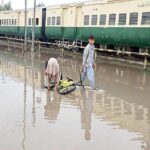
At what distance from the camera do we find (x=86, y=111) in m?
11.1

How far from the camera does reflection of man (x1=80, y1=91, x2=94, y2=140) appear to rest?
9141 millimetres

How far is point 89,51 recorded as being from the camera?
13.8m

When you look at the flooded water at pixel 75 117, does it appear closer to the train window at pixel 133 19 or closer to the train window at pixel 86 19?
the train window at pixel 133 19

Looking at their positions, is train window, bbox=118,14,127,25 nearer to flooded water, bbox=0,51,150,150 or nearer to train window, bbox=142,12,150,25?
train window, bbox=142,12,150,25

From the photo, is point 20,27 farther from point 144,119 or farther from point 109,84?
point 144,119

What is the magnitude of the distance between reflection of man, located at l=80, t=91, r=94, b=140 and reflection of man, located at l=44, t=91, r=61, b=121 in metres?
0.64

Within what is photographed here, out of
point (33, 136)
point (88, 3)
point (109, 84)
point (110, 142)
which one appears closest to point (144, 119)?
point (110, 142)

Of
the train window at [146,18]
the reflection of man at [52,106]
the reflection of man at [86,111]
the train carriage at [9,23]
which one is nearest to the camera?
the reflection of man at [86,111]

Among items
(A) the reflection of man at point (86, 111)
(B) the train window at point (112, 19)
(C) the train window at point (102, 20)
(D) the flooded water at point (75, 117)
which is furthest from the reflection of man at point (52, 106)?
(C) the train window at point (102, 20)

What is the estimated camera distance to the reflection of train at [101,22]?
22.7m

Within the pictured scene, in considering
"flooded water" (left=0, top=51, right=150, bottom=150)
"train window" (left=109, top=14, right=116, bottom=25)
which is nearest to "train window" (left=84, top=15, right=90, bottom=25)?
"train window" (left=109, top=14, right=116, bottom=25)

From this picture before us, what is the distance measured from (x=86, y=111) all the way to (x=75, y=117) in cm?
90

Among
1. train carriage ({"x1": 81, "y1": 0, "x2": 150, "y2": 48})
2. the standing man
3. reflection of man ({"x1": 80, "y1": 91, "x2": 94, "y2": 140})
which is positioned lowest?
reflection of man ({"x1": 80, "y1": 91, "x2": 94, "y2": 140})

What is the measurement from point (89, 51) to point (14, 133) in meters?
5.81
